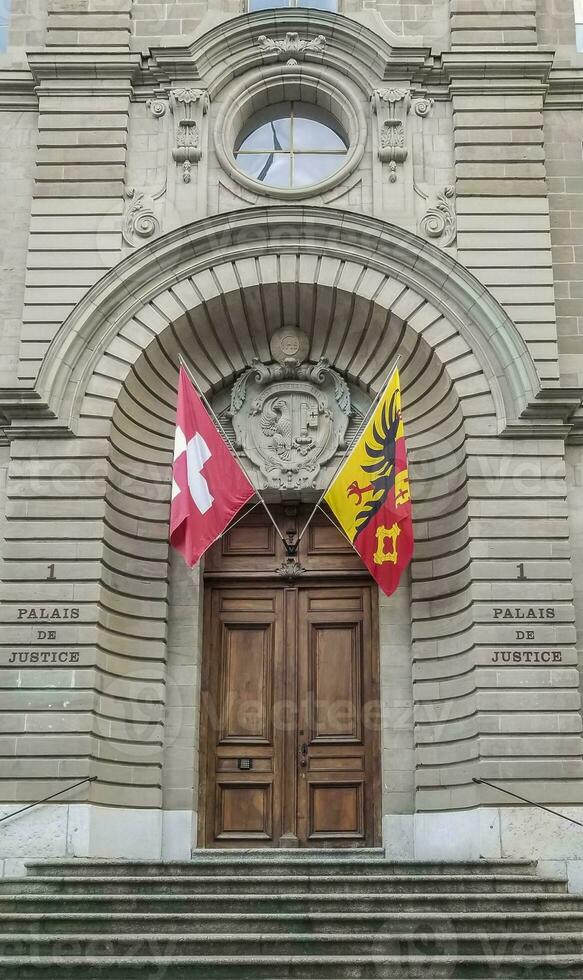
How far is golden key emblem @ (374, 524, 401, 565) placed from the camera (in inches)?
552

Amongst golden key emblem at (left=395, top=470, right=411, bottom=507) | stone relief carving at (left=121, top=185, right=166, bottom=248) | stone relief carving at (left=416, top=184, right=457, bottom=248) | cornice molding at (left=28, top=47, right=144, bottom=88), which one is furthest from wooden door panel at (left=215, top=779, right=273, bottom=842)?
cornice molding at (left=28, top=47, right=144, bottom=88)

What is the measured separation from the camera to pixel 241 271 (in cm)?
1543

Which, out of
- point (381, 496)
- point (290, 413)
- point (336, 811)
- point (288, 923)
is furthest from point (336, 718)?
point (288, 923)

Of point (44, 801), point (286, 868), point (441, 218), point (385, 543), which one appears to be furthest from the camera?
point (441, 218)

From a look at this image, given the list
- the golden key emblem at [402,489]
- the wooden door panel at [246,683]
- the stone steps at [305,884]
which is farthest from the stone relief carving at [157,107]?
the stone steps at [305,884]

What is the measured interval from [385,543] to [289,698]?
253 centimetres

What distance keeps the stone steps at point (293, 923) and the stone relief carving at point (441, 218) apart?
8.67m

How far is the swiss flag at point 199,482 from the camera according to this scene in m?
13.9

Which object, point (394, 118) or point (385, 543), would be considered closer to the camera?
point (385, 543)

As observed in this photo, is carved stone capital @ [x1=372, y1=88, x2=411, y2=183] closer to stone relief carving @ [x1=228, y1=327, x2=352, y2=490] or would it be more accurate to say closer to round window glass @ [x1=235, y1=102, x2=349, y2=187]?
round window glass @ [x1=235, y1=102, x2=349, y2=187]

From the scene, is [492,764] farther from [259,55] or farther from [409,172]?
[259,55]

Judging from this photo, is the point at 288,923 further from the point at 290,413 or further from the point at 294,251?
the point at 294,251

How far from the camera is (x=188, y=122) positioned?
15875mm

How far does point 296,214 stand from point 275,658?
19.1ft
